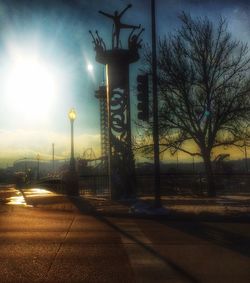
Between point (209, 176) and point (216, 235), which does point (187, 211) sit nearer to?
point (216, 235)

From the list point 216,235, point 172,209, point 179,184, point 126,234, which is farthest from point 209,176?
point 126,234

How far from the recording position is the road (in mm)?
8391

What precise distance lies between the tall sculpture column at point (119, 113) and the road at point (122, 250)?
878 centimetres

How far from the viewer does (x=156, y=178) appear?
1883cm

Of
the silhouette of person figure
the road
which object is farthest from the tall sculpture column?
the road

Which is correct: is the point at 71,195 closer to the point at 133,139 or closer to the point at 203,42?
the point at 133,139

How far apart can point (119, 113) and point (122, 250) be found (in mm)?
14843

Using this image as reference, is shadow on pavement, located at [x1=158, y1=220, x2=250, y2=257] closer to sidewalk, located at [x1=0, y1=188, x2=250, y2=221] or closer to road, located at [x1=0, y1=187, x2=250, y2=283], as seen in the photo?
road, located at [x1=0, y1=187, x2=250, y2=283]

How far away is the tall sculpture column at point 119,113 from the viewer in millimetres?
25094

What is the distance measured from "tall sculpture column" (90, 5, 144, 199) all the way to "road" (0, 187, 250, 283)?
8783 millimetres

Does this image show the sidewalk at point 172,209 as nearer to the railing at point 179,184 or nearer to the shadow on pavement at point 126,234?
the shadow on pavement at point 126,234

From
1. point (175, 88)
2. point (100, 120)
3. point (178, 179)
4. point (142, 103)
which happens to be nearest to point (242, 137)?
point (175, 88)

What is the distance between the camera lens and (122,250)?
1071cm

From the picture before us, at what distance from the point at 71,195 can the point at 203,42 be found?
10125 mm
